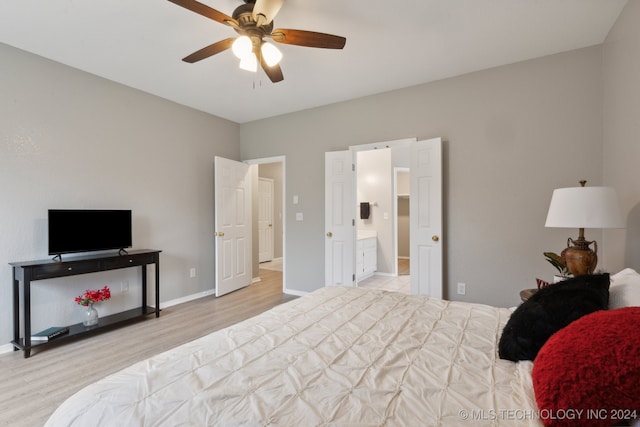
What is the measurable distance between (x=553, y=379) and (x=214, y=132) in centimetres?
478

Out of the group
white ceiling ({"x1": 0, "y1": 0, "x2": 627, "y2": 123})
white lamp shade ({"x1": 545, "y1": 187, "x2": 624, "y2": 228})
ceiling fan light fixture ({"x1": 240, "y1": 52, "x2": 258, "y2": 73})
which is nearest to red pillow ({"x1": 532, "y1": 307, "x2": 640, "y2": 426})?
white lamp shade ({"x1": 545, "y1": 187, "x2": 624, "y2": 228})

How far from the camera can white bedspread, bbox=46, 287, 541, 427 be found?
88cm

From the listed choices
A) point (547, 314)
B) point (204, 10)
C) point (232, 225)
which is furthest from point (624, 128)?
point (232, 225)

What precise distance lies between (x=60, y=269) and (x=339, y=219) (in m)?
3.02

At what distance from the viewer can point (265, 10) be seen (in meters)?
1.88

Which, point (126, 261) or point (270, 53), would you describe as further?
point (126, 261)

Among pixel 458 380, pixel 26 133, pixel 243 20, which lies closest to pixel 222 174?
pixel 26 133

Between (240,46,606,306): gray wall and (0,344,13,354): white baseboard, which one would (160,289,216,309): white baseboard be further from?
(240,46,606,306): gray wall

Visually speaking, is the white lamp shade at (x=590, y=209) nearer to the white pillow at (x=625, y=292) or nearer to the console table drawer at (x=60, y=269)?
the white pillow at (x=625, y=292)

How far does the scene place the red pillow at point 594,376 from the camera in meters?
0.72

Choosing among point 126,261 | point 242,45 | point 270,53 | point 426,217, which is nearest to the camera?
point 242,45

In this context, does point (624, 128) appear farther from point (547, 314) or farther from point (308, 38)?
point (308, 38)

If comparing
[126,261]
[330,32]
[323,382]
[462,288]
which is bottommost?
[462,288]

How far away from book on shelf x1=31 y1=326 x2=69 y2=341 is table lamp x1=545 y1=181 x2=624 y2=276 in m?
4.24
